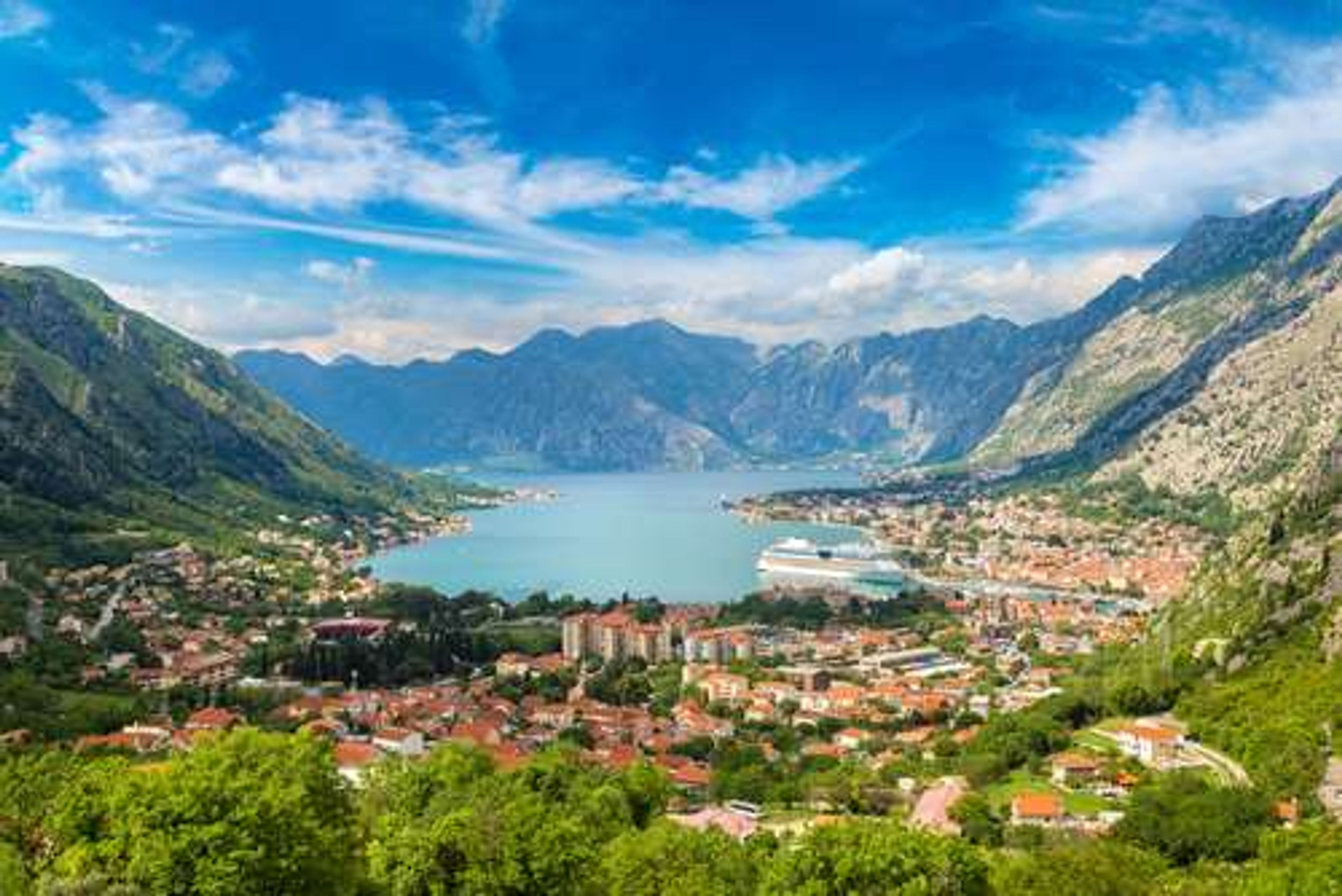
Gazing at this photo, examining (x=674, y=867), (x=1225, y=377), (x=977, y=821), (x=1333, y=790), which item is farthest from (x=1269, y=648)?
(x=1225, y=377)

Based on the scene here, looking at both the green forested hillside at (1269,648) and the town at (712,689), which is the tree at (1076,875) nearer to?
the town at (712,689)

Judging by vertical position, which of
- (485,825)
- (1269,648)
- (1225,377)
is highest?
(1225,377)

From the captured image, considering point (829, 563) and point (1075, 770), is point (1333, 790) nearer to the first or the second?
point (1075, 770)

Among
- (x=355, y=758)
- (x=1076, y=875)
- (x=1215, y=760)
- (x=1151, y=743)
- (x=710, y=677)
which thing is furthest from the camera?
(x=710, y=677)

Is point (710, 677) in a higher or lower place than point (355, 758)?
lower

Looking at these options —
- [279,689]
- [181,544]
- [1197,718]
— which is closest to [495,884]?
[1197,718]

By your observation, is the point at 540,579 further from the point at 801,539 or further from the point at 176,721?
the point at 176,721
